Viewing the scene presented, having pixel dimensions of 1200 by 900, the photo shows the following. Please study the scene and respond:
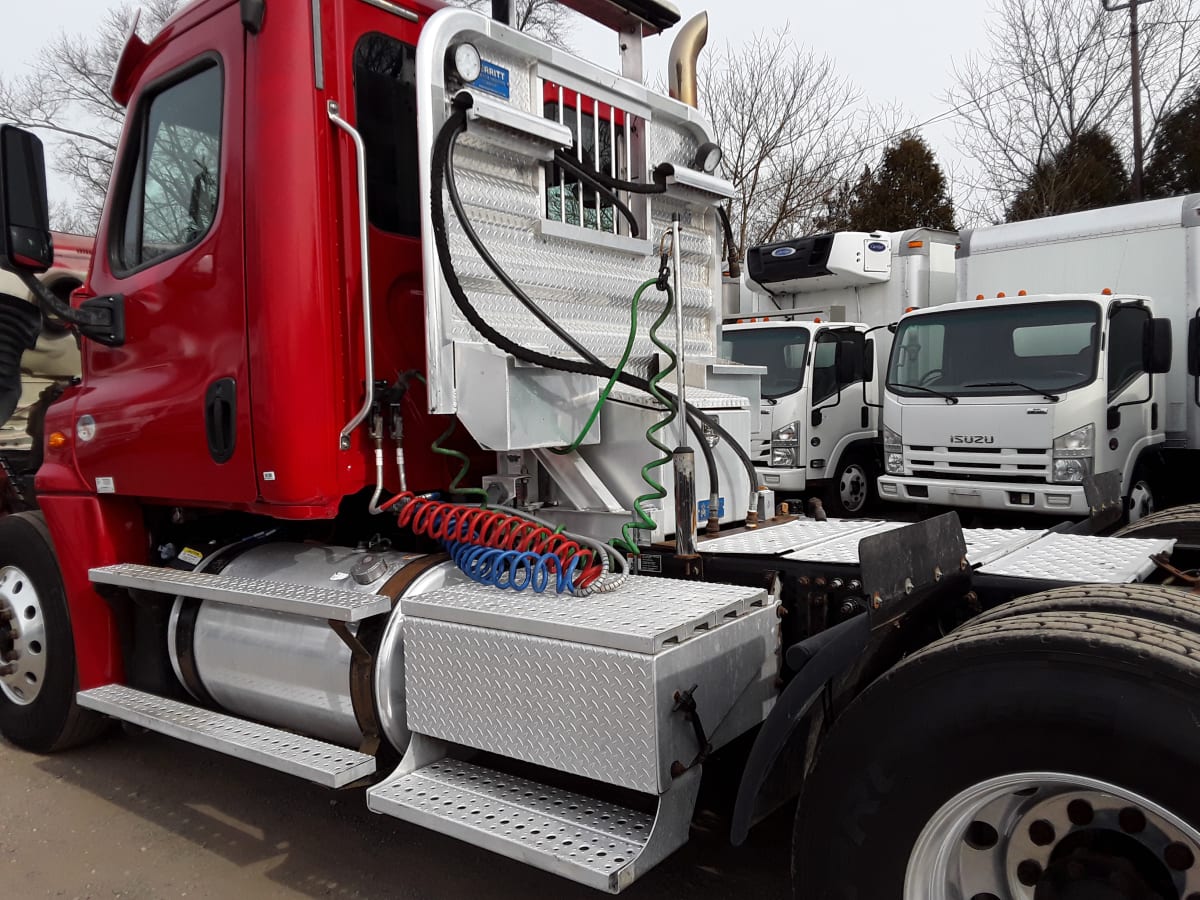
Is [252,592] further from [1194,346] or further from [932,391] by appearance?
[1194,346]

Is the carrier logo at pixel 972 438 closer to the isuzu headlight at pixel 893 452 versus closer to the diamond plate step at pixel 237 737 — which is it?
the isuzu headlight at pixel 893 452

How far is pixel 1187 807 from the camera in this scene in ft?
5.41

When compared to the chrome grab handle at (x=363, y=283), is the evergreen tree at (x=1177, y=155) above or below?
above

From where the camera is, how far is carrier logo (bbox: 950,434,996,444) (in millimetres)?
8281

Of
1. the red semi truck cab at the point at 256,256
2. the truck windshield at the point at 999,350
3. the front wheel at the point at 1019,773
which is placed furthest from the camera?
the truck windshield at the point at 999,350

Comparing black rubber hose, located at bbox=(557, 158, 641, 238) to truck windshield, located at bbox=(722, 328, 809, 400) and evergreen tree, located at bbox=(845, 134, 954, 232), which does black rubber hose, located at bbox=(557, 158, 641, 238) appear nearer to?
truck windshield, located at bbox=(722, 328, 809, 400)

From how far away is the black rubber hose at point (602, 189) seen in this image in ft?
11.3

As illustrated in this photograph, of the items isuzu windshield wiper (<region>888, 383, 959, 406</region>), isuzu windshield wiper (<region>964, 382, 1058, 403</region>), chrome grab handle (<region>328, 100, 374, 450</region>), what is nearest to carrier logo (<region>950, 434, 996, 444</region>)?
isuzu windshield wiper (<region>888, 383, 959, 406</region>)

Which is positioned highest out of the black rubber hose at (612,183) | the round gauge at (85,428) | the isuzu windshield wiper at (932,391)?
the black rubber hose at (612,183)

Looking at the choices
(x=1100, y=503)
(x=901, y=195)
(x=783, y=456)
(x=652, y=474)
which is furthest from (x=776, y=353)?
(x=901, y=195)

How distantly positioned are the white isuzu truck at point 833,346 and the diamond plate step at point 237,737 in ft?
23.0

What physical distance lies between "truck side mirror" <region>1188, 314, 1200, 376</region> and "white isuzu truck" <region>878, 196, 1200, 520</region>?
0.06 feet

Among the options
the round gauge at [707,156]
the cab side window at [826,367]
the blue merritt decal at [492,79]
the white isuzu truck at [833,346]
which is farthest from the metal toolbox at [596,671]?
the cab side window at [826,367]

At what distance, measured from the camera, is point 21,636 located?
4242 millimetres
